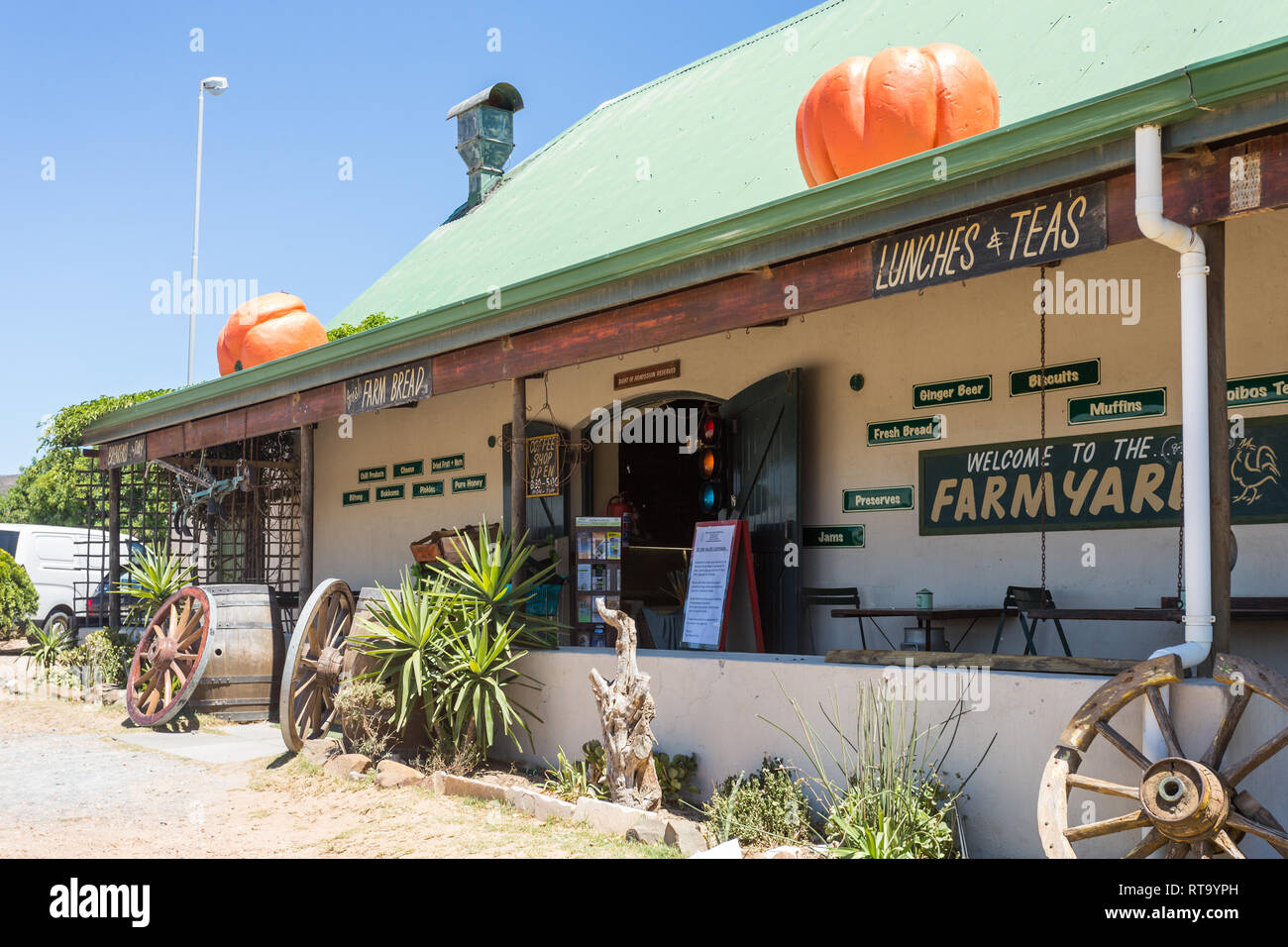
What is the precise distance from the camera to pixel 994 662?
19.3ft

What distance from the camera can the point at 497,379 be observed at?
9.41 m

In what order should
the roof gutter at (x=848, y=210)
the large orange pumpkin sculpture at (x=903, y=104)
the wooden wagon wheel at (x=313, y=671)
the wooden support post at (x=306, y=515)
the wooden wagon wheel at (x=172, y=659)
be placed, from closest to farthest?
the roof gutter at (x=848, y=210) → the large orange pumpkin sculpture at (x=903, y=104) → the wooden wagon wheel at (x=313, y=671) → the wooden wagon wheel at (x=172, y=659) → the wooden support post at (x=306, y=515)

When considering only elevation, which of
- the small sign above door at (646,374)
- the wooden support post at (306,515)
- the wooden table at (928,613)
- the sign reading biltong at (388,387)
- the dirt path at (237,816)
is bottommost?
the dirt path at (237,816)

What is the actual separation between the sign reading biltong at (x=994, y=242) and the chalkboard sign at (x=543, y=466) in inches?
221

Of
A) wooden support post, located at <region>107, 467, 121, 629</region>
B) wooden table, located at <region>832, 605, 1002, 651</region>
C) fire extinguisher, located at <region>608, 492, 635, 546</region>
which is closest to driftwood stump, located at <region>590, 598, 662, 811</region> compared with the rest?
wooden table, located at <region>832, 605, 1002, 651</region>

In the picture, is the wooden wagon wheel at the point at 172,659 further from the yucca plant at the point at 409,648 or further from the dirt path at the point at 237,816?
the yucca plant at the point at 409,648

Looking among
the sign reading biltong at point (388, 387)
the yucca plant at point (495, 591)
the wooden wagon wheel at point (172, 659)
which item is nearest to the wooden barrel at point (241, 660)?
the wooden wagon wheel at point (172, 659)

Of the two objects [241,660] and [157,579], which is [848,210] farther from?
[157,579]

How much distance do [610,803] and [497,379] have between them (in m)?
3.86

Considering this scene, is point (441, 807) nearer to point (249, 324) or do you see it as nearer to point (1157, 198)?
point (1157, 198)

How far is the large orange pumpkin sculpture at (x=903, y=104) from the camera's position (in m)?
8.18
